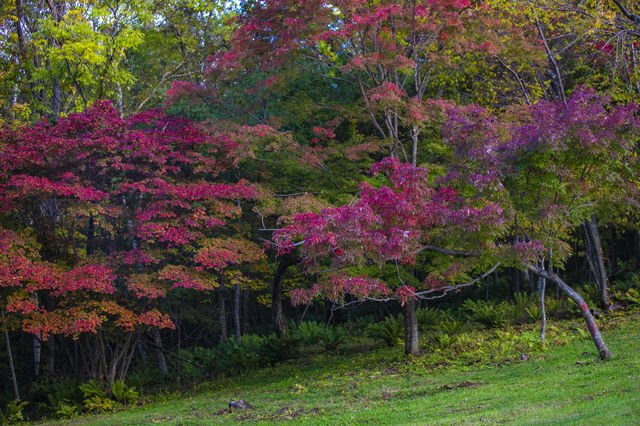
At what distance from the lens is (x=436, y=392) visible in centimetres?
832

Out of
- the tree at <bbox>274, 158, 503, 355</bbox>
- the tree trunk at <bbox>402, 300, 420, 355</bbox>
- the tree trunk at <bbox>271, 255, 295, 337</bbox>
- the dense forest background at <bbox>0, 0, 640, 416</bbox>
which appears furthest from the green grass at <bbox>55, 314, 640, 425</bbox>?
the tree trunk at <bbox>271, 255, 295, 337</bbox>

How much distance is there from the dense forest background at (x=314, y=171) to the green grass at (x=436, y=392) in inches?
44.9

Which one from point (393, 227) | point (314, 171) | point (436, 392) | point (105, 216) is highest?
point (314, 171)

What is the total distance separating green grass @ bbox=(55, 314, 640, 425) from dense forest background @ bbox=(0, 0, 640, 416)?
1140mm

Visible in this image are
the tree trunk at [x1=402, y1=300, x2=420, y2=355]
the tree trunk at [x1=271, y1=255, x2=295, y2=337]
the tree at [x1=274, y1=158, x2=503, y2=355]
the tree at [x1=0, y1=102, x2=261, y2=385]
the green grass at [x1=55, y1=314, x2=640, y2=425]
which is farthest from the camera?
the tree trunk at [x1=271, y1=255, x2=295, y2=337]

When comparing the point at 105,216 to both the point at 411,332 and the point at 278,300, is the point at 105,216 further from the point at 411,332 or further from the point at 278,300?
the point at 411,332

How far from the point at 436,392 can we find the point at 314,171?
20.8 feet

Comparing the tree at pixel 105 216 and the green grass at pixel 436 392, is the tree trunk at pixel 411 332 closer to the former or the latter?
the green grass at pixel 436 392

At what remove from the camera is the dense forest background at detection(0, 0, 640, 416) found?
823cm

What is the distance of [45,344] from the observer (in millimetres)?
14742

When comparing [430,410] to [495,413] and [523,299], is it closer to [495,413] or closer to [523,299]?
[495,413]

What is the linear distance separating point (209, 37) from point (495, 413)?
16392 mm

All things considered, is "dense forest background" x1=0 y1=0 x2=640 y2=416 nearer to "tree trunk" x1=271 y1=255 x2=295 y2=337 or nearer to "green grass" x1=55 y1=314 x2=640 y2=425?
"tree trunk" x1=271 y1=255 x2=295 y2=337

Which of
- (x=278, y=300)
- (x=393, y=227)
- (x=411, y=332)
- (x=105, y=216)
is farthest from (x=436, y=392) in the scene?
(x=105, y=216)
